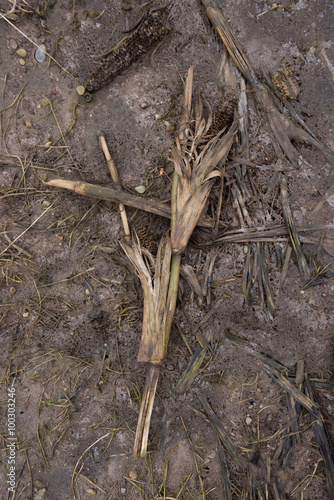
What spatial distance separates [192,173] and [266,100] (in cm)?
91

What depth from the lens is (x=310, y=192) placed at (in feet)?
8.38

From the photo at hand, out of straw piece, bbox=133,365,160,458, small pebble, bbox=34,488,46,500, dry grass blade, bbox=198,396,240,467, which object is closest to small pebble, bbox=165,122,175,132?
straw piece, bbox=133,365,160,458

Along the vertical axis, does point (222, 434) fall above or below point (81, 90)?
below

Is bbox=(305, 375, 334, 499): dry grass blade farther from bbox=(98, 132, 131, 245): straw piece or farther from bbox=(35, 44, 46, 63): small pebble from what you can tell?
bbox=(35, 44, 46, 63): small pebble

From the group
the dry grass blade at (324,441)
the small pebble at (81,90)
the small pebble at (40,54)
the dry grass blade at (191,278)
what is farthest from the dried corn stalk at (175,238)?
the dry grass blade at (324,441)

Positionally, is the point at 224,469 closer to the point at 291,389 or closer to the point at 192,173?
the point at 291,389

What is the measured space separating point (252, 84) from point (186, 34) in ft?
2.31

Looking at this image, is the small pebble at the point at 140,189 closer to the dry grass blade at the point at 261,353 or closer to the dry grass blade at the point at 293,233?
the dry grass blade at the point at 293,233

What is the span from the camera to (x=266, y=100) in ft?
8.34

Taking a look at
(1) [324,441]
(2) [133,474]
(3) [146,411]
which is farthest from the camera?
A: (2) [133,474]

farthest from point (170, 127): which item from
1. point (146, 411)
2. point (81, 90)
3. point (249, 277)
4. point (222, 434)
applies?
point (222, 434)

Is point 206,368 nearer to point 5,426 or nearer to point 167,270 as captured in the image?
point 167,270

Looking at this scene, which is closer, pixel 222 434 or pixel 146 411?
pixel 146 411

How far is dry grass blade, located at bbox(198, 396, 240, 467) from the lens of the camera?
256 cm
